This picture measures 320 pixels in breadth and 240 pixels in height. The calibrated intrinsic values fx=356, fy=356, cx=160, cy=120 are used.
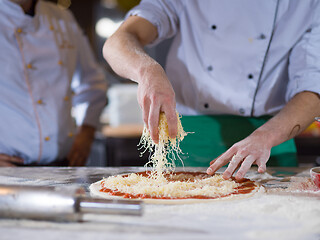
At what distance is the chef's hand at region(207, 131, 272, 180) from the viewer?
1.48 metres

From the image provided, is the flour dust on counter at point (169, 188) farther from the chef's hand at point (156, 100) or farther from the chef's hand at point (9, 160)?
the chef's hand at point (9, 160)

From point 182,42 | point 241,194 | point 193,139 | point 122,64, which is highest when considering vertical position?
point 182,42

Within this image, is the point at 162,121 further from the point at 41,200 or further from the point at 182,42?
the point at 182,42

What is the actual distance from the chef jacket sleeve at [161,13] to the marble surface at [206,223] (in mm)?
1083

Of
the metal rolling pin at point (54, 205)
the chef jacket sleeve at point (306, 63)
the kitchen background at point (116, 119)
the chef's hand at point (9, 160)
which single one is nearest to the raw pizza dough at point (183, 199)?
the metal rolling pin at point (54, 205)

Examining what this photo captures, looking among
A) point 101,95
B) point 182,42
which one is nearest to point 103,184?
point 182,42

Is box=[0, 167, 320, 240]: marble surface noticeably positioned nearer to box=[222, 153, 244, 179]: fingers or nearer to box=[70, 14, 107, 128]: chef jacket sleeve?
box=[222, 153, 244, 179]: fingers

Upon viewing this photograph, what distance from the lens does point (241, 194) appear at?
133 centimetres

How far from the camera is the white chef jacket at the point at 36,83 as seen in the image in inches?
88.5

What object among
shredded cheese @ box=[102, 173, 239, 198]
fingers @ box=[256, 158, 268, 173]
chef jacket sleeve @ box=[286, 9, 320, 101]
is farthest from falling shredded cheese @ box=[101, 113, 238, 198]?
chef jacket sleeve @ box=[286, 9, 320, 101]

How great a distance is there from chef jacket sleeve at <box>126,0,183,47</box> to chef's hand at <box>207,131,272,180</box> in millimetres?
825

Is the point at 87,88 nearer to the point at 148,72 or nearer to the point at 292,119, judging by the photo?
the point at 148,72

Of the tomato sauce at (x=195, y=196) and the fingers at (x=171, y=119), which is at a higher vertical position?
the fingers at (x=171, y=119)

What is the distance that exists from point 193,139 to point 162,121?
59 cm
